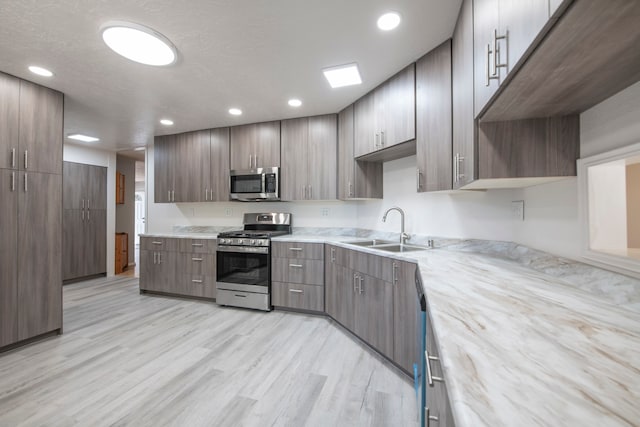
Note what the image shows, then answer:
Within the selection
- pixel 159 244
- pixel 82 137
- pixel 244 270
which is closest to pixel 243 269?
pixel 244 270

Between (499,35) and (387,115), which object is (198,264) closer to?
(387,115)

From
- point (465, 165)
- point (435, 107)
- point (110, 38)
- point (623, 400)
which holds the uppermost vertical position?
point (110, 38)

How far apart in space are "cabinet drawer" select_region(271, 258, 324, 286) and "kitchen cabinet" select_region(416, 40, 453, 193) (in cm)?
146

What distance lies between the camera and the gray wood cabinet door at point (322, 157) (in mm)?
3096

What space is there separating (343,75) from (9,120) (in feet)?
9.36

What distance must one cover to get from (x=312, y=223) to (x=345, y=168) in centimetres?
101

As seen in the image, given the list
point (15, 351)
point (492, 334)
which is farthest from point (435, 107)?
point (15, 351)

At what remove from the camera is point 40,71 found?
2156 millimetres

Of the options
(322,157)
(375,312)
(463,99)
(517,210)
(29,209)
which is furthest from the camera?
(322,157)

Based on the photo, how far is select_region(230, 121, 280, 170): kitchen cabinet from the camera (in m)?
3.37

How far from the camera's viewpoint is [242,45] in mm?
1845

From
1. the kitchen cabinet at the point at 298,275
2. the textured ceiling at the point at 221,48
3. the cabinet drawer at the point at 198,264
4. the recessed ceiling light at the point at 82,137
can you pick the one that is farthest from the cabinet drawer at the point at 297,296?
the recessed ceiling light at the point at 82,137

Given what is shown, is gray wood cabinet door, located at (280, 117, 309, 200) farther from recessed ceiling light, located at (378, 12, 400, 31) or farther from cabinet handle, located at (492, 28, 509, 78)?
cabinet handle, located at (492, 28, 509, 78)

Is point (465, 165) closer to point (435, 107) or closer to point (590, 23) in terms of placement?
point (435, 107)
